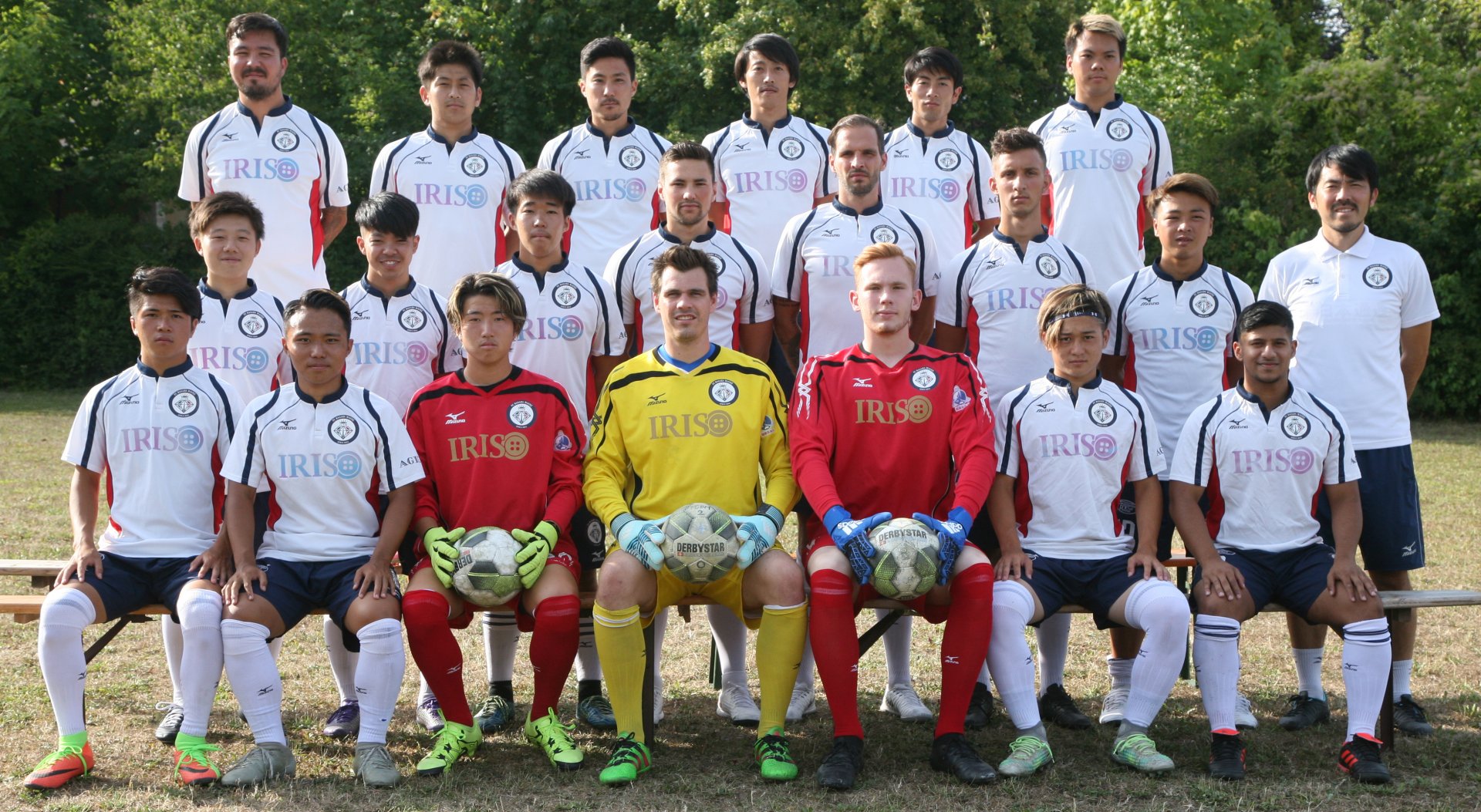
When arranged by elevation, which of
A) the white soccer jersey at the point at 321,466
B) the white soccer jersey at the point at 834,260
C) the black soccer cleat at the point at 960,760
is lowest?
the black soccer cleat at the point at 960,760

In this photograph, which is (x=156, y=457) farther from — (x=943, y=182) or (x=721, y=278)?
(x=943, y=182)

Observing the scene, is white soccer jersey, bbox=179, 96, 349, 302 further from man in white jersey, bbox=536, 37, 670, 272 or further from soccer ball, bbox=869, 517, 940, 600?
soccer ball, bbox=869, 517, 940, 600

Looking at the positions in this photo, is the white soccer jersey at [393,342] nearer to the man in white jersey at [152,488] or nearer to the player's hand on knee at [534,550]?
the man in white jersey at [152,488]

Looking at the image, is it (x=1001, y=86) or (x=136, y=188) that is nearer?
(x=1001, y=86)

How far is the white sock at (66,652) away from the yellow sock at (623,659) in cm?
180

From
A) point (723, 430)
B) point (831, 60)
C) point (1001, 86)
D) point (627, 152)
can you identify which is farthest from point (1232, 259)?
point (723, 430)

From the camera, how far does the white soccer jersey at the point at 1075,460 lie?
15.8 ft

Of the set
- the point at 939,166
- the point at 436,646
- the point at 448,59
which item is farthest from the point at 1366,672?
the point at 448,59

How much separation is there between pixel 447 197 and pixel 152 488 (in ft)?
6.61

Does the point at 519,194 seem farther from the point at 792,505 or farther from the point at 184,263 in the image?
the point at 184,263

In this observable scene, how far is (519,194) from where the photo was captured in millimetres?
5395

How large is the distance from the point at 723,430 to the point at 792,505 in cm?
40

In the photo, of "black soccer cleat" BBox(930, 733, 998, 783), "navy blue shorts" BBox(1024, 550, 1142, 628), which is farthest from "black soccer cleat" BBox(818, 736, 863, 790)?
"navy blue shorts" BBox(1024, 550, 1142, 628)

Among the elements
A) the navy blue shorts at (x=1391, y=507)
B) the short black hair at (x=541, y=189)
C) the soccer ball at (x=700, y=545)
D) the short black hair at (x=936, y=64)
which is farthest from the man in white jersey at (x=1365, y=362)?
the short black hair at (x=541, y=189)
